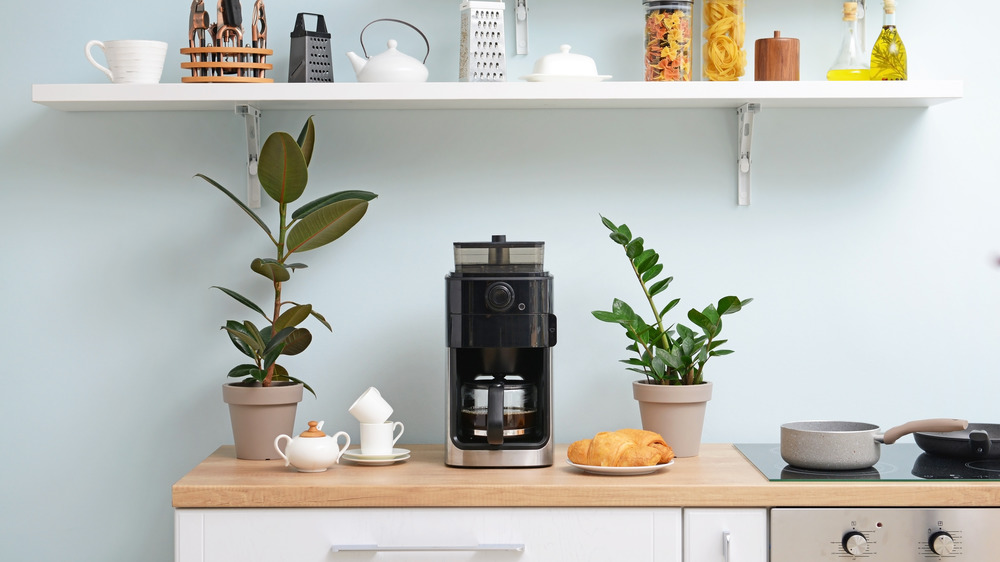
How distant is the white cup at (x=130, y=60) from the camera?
188 centimetres

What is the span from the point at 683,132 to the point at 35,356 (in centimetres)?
159

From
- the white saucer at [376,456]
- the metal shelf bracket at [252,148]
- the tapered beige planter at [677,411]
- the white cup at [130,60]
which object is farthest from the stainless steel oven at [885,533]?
the white cup at [130,60]

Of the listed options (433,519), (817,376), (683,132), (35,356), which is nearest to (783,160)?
(683,132)

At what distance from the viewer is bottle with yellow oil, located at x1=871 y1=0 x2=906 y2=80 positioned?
76.1 inches

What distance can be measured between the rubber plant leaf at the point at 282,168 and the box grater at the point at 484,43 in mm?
399

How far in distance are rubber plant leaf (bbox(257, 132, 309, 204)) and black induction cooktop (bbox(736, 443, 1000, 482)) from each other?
1.08 meters

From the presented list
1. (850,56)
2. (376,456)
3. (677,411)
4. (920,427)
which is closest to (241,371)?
(376,456)

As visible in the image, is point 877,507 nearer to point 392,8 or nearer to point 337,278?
point 337,278

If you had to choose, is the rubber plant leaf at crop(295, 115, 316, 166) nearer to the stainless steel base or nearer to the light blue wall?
the light blue wall

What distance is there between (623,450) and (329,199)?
80 centimetres

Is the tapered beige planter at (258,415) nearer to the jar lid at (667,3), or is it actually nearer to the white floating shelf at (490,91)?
the white floating shelf at (490,91)

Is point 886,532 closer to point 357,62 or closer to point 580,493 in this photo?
point 580,493

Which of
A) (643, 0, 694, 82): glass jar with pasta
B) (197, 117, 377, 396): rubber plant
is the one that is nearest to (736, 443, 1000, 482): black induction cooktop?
(643, 0, 694, 82): glass jar with pasta

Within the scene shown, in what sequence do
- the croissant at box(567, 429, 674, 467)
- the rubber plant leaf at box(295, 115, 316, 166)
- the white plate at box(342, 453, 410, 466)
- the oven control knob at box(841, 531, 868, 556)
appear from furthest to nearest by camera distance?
the rubber plant leaf at box(295, 115, 316, 166)
the white plate at box(342, 453, 410, 466)
the croissant at box(567, 429, 674, 467)
the oven control knob at box(841, 531, 868, 556)
